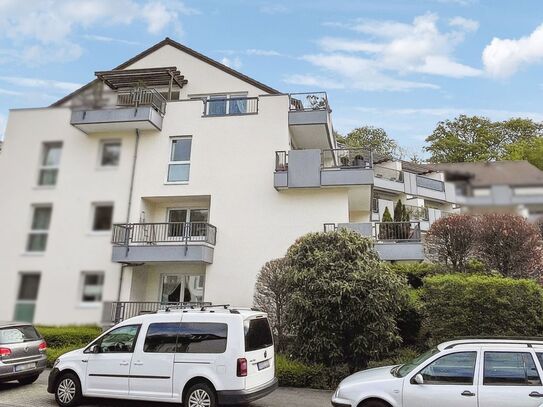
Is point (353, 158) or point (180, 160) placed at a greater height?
point (353, 158)

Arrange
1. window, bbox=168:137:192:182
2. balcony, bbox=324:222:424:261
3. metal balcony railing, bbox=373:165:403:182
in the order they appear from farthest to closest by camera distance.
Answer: metal balcony railing, bbox=373:165:403:182
window, bbox=168:137:192:182
balcony, bbox=324:222:424:261

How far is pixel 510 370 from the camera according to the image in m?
5.51

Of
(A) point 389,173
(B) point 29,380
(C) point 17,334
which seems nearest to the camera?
(C) point 17,334

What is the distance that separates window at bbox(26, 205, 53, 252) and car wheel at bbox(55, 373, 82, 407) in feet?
12.0

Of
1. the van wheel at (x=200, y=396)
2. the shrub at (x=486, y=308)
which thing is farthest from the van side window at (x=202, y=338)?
the shrub at (x=486, y=308)

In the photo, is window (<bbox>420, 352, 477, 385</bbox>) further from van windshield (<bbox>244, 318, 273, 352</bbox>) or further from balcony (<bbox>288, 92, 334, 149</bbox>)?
balcony (<bbox>288, 92, 334, 149</bbox>)

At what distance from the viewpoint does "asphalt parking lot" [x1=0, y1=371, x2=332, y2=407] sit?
7.45 m

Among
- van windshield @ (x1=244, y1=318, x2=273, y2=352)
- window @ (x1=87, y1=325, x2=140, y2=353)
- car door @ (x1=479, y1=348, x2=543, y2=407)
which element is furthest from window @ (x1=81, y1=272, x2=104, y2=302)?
car door @ (x1=479, y1=348, x2=543, y2=407)

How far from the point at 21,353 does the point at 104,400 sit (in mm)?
2104

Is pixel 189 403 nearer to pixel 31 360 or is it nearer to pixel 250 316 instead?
pixel 250 316

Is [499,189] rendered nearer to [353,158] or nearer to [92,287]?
[92,287]

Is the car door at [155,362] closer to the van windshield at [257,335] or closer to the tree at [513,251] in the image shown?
the van windshield at [257,335]

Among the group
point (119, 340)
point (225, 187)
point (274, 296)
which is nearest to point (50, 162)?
point (119, 340)

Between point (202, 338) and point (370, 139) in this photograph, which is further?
point (370, 139)
